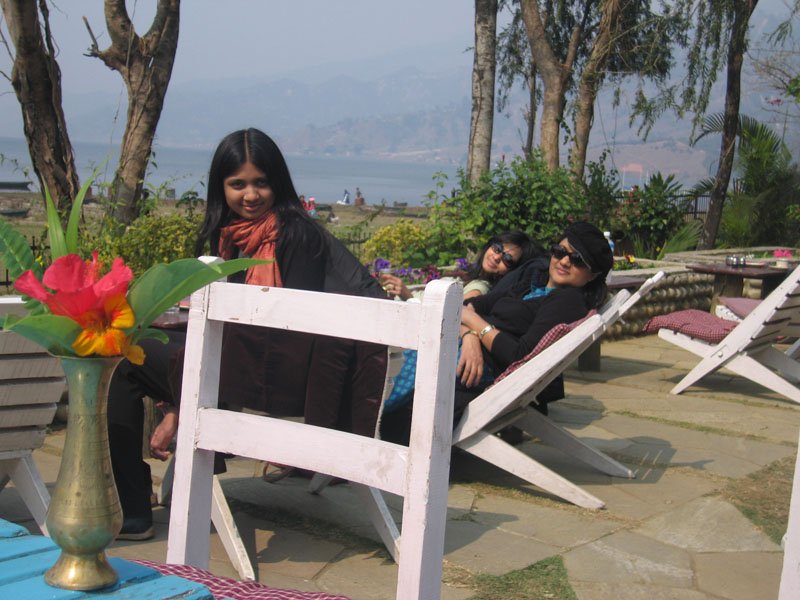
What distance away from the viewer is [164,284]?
1.41 m

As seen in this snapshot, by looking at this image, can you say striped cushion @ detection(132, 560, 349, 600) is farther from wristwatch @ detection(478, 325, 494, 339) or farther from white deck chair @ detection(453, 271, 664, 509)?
wristwatch @ detection(478, 325, 494, 339)

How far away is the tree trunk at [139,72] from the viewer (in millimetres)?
8102

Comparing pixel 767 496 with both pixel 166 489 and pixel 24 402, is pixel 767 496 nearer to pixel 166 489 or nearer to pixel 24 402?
pixel 166 489

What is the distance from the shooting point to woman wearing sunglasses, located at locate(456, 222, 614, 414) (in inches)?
178

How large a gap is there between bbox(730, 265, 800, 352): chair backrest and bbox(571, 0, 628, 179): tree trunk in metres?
8.12

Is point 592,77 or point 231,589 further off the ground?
point 592,77

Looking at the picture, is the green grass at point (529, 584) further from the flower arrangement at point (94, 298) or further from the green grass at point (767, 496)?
the flower arrangement at point (94, 298)

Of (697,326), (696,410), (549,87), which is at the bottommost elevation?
(696,410)

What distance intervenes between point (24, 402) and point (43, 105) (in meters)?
5.30

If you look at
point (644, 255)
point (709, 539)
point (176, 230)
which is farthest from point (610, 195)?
point (709, 539)

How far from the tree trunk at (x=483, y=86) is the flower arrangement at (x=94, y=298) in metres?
11.5

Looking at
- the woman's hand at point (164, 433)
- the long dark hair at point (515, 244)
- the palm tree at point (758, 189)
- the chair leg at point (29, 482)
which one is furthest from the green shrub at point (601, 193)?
the chair leg at point (29, 482)

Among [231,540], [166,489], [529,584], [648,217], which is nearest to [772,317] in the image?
[529,584]

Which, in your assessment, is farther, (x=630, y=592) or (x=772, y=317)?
(x=772, y=317)
